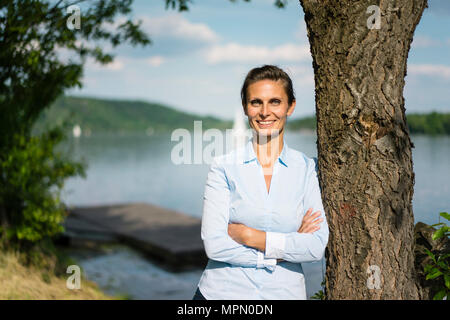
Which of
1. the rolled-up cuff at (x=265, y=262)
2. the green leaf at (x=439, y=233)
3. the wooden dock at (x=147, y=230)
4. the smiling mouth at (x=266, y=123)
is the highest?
the smiling mouth at (x=266, y=123)

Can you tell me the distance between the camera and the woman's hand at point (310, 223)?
2.45 meters

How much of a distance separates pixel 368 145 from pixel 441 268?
1021 mm

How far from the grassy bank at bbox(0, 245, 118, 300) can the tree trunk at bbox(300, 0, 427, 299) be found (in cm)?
388

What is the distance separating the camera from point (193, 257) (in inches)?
385

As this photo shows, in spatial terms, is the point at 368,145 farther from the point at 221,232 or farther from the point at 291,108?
the point at 221,232

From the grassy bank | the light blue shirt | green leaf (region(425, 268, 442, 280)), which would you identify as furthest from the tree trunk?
the grassy bank

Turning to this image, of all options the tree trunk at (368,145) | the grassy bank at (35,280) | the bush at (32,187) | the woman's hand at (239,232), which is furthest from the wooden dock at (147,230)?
the woman's hand at (239,232)

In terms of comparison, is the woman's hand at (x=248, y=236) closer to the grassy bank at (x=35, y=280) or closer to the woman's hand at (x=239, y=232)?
the woman's hand at (x=239, y=232)

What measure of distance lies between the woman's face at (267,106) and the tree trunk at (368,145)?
43cm

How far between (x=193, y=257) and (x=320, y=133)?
7.38 metres

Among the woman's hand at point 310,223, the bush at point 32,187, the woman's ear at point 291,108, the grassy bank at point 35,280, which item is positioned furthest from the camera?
the bush at point 32,187

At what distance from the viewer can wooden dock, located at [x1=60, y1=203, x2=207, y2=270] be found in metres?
9.82

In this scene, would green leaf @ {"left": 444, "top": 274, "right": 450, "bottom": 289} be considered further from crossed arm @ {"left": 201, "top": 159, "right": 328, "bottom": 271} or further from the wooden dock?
the wooden dock
